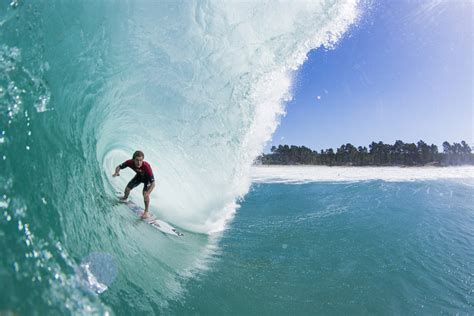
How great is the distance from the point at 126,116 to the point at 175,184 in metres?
3.05

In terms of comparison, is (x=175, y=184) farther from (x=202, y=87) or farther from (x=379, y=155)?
(x=379, y=155)

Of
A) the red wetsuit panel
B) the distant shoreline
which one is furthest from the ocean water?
the distant shoreline

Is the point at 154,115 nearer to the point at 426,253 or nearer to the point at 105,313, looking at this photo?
the point at 105,313

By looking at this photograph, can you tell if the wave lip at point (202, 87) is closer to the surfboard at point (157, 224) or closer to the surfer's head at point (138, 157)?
the surfboard at point (157, 224)

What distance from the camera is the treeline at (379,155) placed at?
83812 millimetres

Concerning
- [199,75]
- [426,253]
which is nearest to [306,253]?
[426,253]

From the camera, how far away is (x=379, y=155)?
284 feet

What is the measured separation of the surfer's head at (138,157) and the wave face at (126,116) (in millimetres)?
898

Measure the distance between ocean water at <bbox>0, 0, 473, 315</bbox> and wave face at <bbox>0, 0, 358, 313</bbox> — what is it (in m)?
0.03

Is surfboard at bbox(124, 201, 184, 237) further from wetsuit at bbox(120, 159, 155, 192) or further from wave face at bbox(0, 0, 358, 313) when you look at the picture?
wetsuit at bbox(120, 159, 155, 192)

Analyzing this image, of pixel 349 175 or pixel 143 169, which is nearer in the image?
pixel 143 169

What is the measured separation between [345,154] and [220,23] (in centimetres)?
8521

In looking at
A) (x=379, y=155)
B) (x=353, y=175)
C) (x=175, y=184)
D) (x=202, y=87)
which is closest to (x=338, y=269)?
(x=202, y=87)

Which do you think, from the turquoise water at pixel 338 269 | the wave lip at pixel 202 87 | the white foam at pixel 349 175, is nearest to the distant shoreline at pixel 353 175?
the white foam at pixel 349 175
